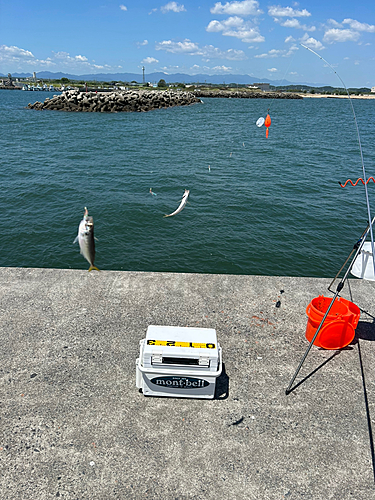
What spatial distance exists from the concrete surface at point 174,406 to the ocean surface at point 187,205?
19.6ft

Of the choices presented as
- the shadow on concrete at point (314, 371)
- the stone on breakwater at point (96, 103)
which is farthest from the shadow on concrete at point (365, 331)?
the stone on breakwater at point (96, 103)

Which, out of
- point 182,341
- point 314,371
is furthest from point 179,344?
point 314,371

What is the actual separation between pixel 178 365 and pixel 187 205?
13.4m

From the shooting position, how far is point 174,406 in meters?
4.05

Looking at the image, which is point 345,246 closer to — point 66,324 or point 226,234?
point 226,234

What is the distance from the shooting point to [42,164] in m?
23.3

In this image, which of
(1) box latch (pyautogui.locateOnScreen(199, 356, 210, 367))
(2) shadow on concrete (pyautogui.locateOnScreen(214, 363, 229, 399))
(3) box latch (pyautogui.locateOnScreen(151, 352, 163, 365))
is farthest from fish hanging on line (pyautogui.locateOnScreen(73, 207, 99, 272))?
(2) shadow on concrete (pyautogui.locateOnScreen(214, 363, 229, 399))

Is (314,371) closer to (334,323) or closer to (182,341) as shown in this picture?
(334,323)

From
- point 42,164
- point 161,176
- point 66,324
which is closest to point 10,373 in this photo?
point 66,324

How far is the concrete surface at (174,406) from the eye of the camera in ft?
10.9

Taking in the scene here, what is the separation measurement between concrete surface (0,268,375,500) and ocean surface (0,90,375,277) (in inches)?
235

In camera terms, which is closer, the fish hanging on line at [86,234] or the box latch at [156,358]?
the box latch at [156,358]

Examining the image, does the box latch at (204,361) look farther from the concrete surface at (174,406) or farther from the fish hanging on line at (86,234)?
the fish hanging on line at (86,234)

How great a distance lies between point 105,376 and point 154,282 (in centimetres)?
217
